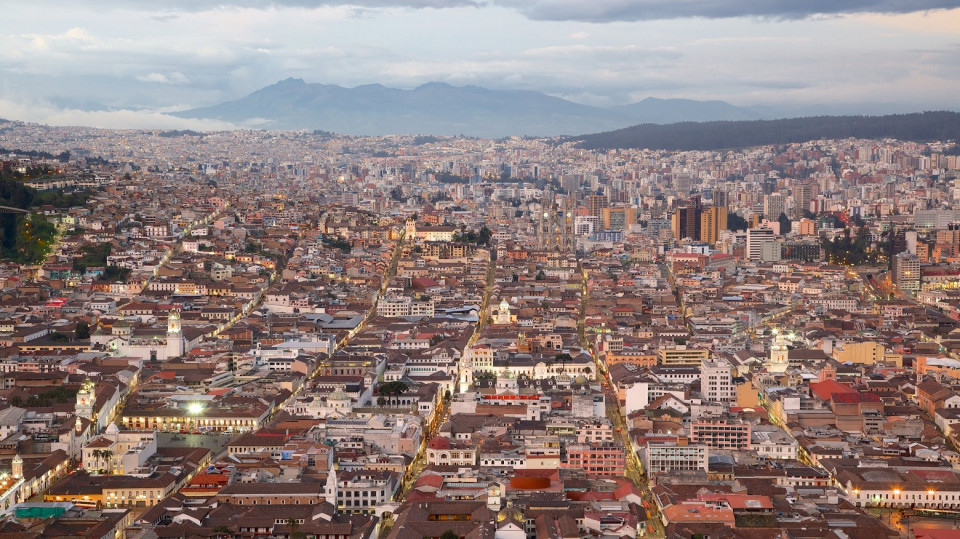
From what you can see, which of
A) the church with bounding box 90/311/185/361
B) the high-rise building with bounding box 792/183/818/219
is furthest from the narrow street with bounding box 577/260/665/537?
the high-rise building with bounding box 792/183/818/219

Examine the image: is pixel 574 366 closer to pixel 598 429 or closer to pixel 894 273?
pixel 598 429

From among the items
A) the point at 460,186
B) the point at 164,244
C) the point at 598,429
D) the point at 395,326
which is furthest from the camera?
the point at 460,186

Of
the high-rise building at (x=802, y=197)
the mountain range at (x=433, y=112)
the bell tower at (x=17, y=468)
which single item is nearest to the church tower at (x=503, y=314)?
the bell tower at (x=17, y=468)

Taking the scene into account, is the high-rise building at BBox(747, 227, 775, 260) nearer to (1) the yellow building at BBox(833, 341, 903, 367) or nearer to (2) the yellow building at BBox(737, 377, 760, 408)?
(1) the yellow building at BBox(833, 341, 903, 367)

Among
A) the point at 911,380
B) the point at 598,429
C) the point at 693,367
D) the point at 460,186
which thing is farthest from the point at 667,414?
the point at 460,186

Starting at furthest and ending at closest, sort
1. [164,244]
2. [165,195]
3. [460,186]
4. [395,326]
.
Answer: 1. [460,186]
2. [165,195]
3. [164,244]
4. [395,326]

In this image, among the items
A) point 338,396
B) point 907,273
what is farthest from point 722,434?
point 907,273

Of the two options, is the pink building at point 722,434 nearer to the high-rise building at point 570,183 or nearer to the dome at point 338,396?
the dome at point 338,396
